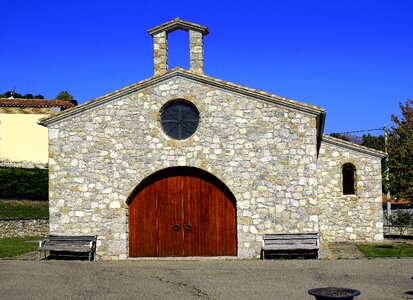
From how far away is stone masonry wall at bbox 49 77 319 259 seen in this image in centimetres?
1766

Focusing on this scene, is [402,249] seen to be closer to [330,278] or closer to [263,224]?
[263,224]

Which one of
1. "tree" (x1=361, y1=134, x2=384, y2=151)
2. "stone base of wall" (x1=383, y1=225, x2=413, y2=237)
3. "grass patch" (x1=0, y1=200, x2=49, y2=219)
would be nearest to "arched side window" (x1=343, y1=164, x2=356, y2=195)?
"stone base of wall" (x1=383, y1=225, x2=413, y2=237)

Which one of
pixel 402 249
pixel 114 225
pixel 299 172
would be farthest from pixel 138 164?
pixel 402 249

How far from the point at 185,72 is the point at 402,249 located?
364 inches

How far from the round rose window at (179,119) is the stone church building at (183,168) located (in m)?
0.03

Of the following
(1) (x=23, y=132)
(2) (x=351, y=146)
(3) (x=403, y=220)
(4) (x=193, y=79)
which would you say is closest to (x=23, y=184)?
(1) (x=23, y=132)

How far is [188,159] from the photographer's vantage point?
18.0 metres

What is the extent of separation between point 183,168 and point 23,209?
18.2m

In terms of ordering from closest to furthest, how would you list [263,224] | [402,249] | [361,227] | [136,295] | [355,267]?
[136,295], [355,267], [263,224], [402,249], [361,227]

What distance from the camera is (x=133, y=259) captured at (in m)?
18.0

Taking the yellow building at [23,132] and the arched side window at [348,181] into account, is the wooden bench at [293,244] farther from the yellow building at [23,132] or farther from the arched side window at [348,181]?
the yellow building at [23,132]

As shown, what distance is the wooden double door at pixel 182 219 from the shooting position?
18.1 metres

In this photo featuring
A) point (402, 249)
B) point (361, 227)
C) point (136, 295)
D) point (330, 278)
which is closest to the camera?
point (136, 295)

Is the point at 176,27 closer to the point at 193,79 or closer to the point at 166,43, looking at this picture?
the point at 166,43
